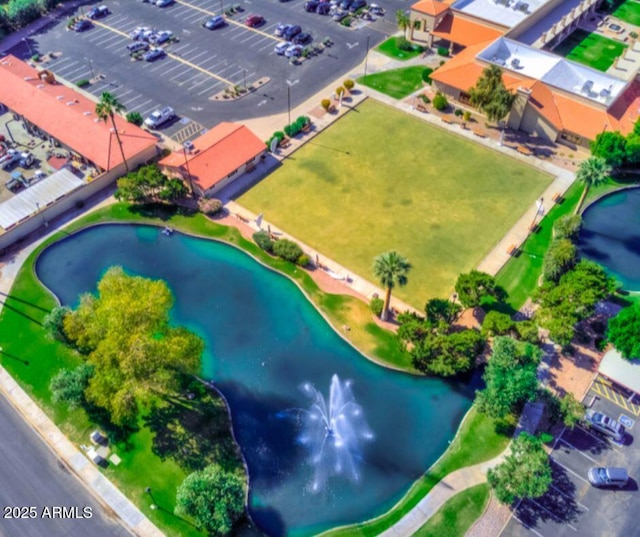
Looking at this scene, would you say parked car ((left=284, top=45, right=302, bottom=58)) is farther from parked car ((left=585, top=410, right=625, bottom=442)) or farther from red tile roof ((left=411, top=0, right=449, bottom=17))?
parked car ((left=585, top=410, right=625, bottom=442))

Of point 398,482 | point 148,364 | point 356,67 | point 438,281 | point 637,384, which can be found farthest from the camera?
point 356,67

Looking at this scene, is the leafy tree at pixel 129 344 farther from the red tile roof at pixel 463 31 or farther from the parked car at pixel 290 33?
the red tile roof at pixel 463 31

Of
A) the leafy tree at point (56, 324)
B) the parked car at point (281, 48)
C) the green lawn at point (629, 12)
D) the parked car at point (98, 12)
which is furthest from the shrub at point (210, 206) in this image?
the green lawn at point (629, 12)

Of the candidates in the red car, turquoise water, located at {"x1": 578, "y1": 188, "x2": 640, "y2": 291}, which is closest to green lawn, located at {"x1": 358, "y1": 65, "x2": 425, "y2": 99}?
the red car

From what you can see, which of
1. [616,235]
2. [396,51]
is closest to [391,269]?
[616,235]

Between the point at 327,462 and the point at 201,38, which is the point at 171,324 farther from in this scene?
the point at 201,38

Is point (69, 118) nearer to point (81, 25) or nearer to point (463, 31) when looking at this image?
point (81, 25)

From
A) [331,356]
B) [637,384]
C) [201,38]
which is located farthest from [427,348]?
[201,38]
